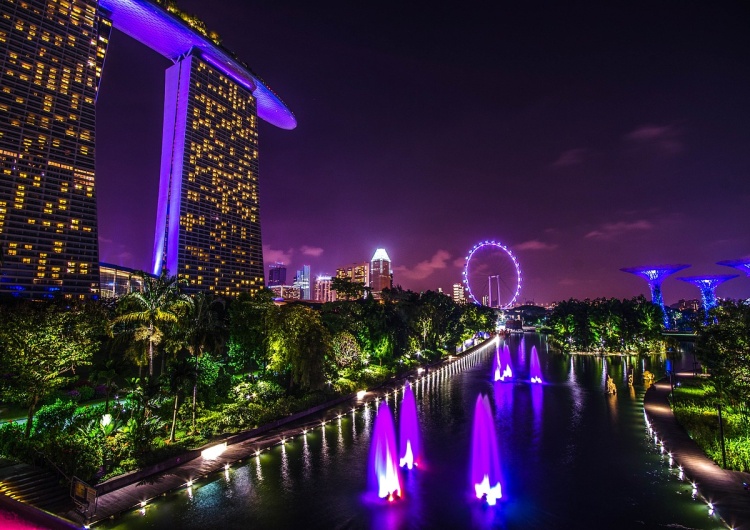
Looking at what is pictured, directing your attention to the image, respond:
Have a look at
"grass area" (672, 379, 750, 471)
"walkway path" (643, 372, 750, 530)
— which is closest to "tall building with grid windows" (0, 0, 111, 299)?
"walkway path" (643, 372, 750, 530)

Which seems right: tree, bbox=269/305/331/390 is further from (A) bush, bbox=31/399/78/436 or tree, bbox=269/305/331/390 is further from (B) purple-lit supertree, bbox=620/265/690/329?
(B) purple-lit supertree, bbox=620/265/690/329

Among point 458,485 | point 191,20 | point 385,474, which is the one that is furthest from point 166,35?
point 458,485

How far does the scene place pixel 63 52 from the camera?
83062 mm

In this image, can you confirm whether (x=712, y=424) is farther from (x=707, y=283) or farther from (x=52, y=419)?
(x=707, y=283)

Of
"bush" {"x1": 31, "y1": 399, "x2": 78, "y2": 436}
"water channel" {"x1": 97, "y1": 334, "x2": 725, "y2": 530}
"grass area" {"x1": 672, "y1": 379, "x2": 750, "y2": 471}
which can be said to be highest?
"bush" {"x1": 31, "y1": 399, "x2": 78, "y2": 436}

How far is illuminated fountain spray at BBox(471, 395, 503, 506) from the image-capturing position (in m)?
19.5

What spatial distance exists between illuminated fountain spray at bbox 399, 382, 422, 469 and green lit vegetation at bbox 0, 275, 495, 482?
228 inches

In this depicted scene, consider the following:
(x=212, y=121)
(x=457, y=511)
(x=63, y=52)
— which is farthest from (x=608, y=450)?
(x=212, y=121)

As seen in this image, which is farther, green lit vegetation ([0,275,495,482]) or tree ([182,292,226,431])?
tree ([182,292,226,431])

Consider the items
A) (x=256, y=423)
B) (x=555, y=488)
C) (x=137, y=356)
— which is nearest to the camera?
(x=555, y=488)

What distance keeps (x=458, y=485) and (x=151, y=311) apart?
84.7 feet

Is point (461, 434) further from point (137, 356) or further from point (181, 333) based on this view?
point (137, 356)

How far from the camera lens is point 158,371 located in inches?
1607

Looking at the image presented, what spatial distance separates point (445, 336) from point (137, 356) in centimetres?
5909
